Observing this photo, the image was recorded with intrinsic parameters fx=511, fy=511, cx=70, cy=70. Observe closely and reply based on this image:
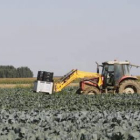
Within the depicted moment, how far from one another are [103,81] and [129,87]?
127cm

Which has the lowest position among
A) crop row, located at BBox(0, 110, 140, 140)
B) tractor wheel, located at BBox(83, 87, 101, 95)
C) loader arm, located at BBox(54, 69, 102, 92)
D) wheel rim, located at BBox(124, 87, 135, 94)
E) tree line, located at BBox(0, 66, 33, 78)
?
crop row, located at BBox(0, 110, 140, 140)

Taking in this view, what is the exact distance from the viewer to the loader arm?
23.9m

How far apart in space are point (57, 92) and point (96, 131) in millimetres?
16784

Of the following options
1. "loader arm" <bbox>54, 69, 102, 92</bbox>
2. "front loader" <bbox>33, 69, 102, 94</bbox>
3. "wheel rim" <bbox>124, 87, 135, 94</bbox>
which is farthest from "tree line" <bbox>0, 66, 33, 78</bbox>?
"wheel rim" <bbox>124, 87, 135, 94</bbox>

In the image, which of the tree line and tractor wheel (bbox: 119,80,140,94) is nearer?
tractor wheel (bbox: 119,80,140,94)

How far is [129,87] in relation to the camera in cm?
2403

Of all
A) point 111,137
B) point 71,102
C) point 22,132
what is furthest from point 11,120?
point 71,102

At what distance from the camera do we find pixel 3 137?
720 centimetres

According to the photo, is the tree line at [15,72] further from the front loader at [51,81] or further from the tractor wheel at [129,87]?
the tractor wheel at [129,87]

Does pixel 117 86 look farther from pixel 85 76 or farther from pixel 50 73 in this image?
pixel 50 73

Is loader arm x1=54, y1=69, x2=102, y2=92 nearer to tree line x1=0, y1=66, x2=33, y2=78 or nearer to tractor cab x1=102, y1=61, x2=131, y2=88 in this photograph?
tractor cab x1=102, y1=61, x2=131, y2=88

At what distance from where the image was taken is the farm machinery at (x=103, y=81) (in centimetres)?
2344

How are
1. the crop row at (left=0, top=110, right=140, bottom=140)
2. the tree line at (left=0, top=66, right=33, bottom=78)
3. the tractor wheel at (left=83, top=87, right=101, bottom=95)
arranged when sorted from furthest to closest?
the tree line at (left=0, top=66, right=33, bottom=78) < the tractor wheel at (left=83, top=87, right=101, bottom=95) < the crop row at (left=0, top=110, right=140, bottom=140)

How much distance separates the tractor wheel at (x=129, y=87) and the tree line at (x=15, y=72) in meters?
67.5
